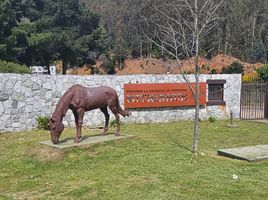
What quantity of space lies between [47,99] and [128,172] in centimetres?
729

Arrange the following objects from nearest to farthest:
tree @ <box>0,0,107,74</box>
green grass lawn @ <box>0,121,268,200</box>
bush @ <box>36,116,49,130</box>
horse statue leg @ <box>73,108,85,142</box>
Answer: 1. green grass lawn @ <box>0,121,268,200</box>
2. horse statue leg @ <box>73,108,85,142</box>
3. bush @ <box>36,116,49,130</box>
4. tree @ <box>0,0,107,74</box>

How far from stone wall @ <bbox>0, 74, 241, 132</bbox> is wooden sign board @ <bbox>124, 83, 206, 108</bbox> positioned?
8.8 inches

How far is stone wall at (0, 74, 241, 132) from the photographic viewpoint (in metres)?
13.9

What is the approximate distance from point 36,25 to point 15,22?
79.4 inches

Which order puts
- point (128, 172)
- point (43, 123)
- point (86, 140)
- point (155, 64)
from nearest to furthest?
point (128, 172), point (86, 140), point (43, 123), point (155, 64)

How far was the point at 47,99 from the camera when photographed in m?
14.8

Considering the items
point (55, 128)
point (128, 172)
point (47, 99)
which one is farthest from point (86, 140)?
point (47, 99)

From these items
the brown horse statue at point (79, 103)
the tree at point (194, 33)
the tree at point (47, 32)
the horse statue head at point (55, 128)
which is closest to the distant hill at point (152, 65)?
the tree at point (47, 32)

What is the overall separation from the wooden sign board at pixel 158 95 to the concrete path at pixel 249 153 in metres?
6.58

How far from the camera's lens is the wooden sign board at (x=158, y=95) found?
53.7 ft

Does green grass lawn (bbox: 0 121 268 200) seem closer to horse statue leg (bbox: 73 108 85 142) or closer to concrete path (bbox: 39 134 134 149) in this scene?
concrete path (bbox: 39 134 134 149)

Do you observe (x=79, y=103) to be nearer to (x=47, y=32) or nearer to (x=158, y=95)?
(x=158, y=95)

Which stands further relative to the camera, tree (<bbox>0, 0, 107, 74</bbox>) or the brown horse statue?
tree (<bbox>0, 0, 107, 74</bbox>)

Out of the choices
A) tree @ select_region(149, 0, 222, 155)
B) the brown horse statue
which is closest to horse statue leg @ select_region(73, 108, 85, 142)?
the brown horse statue
